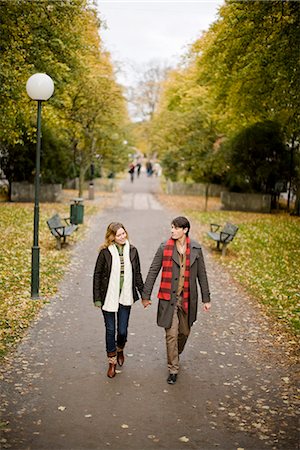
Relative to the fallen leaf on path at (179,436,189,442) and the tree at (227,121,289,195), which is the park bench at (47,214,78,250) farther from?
the tree at (227,121,289,195)

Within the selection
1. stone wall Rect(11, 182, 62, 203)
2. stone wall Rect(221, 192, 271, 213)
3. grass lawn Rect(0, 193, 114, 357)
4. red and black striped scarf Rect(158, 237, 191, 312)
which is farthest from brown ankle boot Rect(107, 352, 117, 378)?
stone wall Rect(221, 192, 271, 213)

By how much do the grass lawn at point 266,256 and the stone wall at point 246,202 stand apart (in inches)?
50.2

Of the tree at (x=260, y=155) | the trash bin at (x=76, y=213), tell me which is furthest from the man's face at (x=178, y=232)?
the tree at (x=260, y=155)

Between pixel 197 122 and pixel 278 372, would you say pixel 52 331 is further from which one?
pixel 197 122

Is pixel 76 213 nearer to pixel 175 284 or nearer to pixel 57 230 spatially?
pixel 57 230

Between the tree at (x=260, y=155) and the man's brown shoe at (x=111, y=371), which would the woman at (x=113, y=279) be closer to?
the man's brown shoe at (x=111, y=371)

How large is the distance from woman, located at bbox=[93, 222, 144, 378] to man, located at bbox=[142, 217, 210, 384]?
0.84 feet

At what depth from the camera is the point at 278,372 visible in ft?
21.6

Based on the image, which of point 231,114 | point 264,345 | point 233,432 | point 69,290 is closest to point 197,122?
point 231,114

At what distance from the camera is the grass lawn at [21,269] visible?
7992 mm

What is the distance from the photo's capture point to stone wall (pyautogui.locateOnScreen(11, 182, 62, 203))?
25578mm

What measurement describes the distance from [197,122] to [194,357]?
60.9 ft

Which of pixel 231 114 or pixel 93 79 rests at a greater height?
pixel 93 79

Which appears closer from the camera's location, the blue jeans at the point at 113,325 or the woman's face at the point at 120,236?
the woman's face at the point at 120,236
